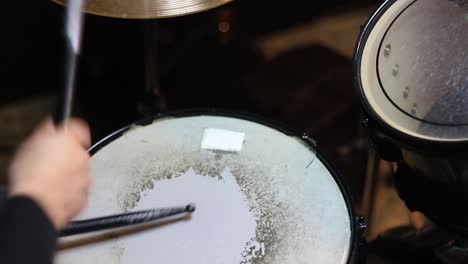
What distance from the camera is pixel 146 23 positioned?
1186 mm

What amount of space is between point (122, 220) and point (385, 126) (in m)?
0.39

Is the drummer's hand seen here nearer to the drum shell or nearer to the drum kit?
the drum kit

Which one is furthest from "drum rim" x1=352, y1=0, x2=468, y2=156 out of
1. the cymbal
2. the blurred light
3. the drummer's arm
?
the blurred light

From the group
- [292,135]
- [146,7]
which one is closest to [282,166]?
[292,135]

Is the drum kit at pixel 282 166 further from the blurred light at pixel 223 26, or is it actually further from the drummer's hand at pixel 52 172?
the blurred light at pixel 223 26

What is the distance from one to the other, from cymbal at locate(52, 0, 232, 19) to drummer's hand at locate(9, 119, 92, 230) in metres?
0.30

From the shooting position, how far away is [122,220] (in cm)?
84

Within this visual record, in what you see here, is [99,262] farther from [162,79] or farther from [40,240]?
[162,79]

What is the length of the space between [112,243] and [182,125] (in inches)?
9.7

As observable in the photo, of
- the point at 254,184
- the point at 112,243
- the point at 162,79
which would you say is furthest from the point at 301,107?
the point at 112,243

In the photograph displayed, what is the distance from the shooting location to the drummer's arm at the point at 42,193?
630 mm

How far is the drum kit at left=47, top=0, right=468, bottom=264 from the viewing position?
2.75 ft

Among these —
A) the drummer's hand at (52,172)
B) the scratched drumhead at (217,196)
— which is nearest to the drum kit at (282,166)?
the scratched drumhead at (217,196)

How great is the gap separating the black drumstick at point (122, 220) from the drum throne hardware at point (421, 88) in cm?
31
